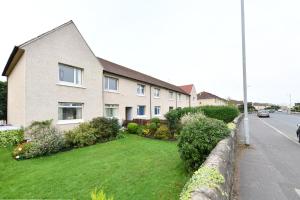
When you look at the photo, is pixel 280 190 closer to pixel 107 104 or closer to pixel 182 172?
pixel 182 172

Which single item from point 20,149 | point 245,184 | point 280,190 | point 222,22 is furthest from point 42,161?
point 222,22

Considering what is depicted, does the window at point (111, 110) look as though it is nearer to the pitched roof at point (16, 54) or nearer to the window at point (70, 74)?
the window at point (70, 74)

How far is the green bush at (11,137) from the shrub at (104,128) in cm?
416

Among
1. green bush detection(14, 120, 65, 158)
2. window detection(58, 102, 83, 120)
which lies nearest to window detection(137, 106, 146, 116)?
window detection(58, 102, 83, 120)

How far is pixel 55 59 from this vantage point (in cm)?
1309

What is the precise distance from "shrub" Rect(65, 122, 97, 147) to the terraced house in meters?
1.22

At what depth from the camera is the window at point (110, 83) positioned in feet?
60.6

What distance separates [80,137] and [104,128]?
199cm

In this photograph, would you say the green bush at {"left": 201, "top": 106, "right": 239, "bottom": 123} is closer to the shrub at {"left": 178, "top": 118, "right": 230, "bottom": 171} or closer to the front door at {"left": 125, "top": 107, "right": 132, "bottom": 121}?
the front door at {"left": 125, "top": 107, "right": 132, "bottom": 121}

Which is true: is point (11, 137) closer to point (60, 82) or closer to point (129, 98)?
point (60, 82)

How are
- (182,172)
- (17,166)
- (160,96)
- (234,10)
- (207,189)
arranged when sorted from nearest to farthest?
(207,189) < (182,172) < (17,166) < (234,10) < (160,96)

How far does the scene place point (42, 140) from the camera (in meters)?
10.5

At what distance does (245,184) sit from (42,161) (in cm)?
843

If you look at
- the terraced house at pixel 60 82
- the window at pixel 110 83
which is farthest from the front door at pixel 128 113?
the window at pixel 110 83
